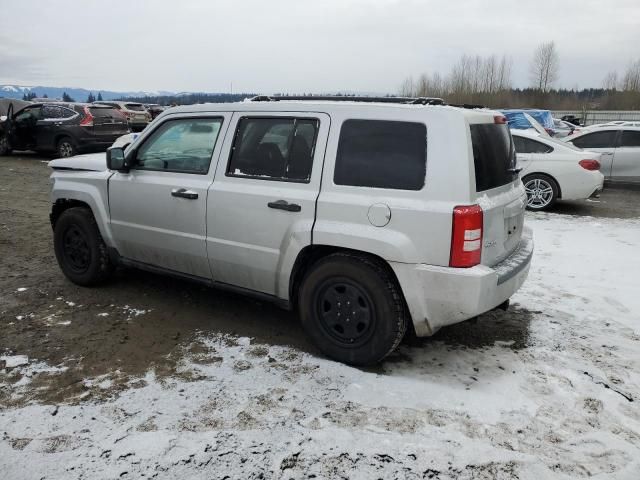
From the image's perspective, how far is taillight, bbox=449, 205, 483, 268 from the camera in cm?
311

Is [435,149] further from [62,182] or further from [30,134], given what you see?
[30,134]

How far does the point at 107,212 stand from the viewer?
4781mm

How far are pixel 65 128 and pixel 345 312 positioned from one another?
13.9m

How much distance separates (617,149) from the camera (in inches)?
463

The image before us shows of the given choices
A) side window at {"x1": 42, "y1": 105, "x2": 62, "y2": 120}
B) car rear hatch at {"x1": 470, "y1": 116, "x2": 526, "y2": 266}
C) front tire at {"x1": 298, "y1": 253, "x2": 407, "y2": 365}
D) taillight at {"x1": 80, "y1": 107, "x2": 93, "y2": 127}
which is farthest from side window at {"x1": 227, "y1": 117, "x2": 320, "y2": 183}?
side window at {"x1": 42, "y1": 105, "x2": 62, "y2": 120}

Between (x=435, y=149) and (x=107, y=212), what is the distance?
123 inches

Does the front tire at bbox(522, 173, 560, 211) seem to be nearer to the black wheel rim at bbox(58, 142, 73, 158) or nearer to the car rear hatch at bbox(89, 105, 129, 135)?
the car rear hatch at bbox(89, 105, 129, 135)

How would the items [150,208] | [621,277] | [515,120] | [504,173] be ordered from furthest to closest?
1. [515,120]
2. [621,277]
3. [150,208]
4. [504,173]

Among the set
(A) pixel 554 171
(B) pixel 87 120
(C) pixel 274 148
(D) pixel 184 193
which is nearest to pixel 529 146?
(A) pixel 554 171

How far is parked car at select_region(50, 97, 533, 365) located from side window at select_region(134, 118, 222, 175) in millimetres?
13

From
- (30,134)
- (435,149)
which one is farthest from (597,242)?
(30,134)

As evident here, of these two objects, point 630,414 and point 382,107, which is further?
point 382,107

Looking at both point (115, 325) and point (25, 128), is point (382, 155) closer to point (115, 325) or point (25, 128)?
point (115, 325)

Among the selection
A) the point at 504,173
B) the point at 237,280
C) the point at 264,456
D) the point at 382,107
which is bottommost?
the point at 264,456
